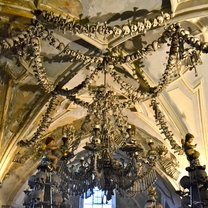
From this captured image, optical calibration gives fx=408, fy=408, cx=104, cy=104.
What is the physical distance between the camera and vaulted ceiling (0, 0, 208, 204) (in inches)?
194

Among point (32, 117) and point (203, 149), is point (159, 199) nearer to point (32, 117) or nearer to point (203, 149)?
point (203, 149)

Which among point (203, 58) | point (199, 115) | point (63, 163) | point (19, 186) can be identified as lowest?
point (63, 163)

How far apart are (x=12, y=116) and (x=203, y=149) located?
11.2 feet

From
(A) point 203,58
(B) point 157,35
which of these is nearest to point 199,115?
(A) point 203,58

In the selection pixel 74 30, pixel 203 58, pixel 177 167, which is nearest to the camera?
pixel 74 30

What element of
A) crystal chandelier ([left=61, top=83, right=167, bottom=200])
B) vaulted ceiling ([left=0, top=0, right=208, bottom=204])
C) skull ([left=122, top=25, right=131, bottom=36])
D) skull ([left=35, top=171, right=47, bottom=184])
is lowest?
skull ([left=35, top=171, right=47, bottom=184])

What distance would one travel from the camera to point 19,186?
9625mm

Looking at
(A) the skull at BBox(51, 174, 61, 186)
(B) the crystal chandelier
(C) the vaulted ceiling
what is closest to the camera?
(A) the skull at BBox(51, 174, 61, 186)

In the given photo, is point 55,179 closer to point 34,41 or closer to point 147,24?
point 34,41

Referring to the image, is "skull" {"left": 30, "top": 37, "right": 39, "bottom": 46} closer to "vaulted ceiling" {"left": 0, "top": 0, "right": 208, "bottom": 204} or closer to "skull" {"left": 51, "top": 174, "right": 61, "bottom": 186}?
"vaulted ceiling" {"left": 0, "top": 0, "right": 208, "bottom": 204}

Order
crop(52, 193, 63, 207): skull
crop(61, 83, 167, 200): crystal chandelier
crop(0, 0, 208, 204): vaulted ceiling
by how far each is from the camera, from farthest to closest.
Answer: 1. crop(0, 0, 208, 204): vaulted ceiling
2. crop(61, 83, 167, 200): crystal chandelier
3. crop(52, 193, 63, 207): skull

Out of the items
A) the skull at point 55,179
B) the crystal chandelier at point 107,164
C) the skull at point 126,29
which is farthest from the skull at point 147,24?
the skull at point 55,179

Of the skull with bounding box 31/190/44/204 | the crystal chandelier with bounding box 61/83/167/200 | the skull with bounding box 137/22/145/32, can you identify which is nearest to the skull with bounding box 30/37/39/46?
the crystal chandelier with bounding box 61/83/167/200

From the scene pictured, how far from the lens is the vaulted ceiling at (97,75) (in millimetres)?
4926
